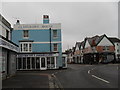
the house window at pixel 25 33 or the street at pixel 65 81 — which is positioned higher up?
the house window at pixel 25 33

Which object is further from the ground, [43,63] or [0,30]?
[0,30]

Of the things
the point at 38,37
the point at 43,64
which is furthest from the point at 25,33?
the point at 43,64

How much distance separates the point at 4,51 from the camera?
17828 millimetres

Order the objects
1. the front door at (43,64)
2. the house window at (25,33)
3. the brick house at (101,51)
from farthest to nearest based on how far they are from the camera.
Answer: the brick house at (101,51), the house window at (25,33), the front door at (43,64)

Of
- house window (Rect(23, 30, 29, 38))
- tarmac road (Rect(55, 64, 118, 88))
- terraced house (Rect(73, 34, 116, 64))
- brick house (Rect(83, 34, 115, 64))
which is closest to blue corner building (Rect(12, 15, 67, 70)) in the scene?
house window (Rect(23, 30, 29, 38))

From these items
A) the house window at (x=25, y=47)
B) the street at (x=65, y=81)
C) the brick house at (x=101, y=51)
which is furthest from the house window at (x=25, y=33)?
the brick house at (x=101, y=51)

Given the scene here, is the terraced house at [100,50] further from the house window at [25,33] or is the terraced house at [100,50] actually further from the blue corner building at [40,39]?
the house window at [25,33]

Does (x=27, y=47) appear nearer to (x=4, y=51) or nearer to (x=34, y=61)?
(x=34, y=61)

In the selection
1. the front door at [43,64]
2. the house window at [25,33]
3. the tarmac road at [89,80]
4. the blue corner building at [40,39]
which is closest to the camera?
the tarmac road at [89,80]

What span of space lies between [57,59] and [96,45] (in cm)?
2841

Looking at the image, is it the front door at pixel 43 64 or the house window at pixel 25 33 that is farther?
the house window at pixel 25 33

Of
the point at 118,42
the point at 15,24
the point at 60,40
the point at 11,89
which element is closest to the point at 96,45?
the point at 118,42

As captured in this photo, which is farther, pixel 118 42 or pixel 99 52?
pixel 118 42

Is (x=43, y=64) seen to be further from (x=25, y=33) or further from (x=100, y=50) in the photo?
(x=100, y=50)
